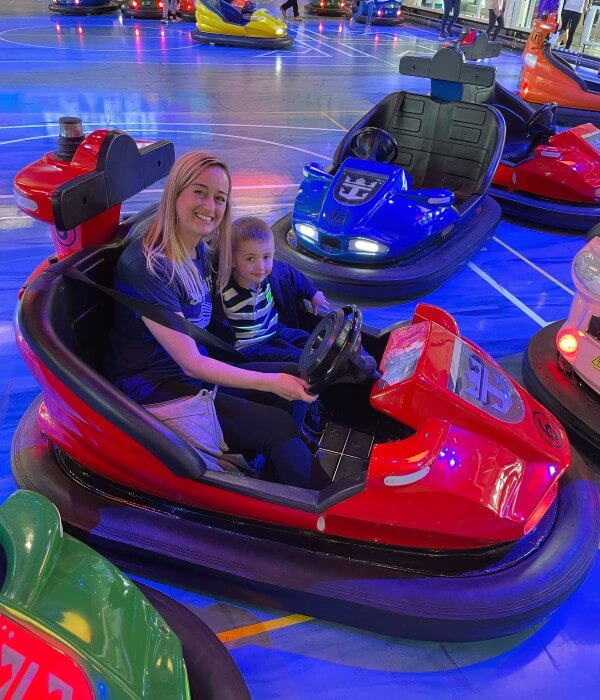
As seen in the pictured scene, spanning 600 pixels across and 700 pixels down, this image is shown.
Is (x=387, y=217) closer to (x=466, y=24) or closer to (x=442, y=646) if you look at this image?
(x=442, y=646)

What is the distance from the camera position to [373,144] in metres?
3.19

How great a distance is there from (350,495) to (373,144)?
2325mm

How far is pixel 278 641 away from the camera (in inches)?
54.6

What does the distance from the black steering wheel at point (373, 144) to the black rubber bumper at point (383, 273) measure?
0.61 m

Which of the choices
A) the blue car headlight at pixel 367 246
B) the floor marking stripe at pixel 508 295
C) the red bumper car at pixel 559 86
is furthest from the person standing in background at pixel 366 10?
the blue car headlight at pixel 367 246

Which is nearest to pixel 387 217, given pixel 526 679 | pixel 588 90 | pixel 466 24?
pixel 526 679

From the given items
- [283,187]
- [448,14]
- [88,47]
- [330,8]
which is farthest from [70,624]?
[330,8]

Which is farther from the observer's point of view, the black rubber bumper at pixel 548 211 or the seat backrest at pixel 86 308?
the black rubber bumper at pixel 548 211

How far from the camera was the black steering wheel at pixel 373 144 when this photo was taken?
3184 millimetres

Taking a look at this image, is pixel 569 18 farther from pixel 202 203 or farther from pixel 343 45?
pixel 202 203

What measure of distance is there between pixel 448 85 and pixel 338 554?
283 cm

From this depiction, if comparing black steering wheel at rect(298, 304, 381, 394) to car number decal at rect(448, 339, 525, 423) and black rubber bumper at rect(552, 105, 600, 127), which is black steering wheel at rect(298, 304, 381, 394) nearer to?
car number decal at rect(448, 339, 525, 423)

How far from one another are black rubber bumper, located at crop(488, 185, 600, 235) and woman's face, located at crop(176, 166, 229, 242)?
262 cm

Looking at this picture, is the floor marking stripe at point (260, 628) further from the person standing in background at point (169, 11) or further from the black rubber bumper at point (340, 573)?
the person standing in background at point (169, 11)
